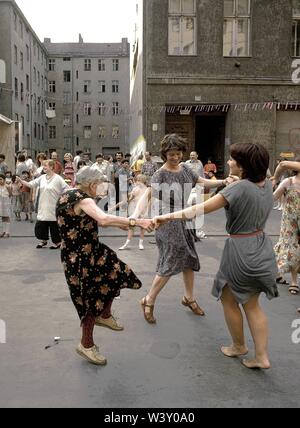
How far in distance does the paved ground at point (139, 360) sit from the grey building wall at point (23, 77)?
128ft

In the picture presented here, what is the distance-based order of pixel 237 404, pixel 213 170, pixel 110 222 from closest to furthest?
pixel 237 404 → pixel 110 222 → pixel 213 170

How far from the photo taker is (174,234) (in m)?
5.22

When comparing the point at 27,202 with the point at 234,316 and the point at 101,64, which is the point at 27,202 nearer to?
the point at 234,316

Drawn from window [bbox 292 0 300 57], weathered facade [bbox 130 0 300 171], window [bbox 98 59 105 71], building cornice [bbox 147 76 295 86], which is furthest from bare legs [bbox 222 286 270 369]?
window [bbox 98 59 105 71]

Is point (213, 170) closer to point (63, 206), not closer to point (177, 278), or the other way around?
point (177, 278)

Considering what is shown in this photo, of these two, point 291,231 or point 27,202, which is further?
point 27,202

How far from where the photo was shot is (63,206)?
3.94m

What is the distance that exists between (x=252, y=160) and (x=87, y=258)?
154 centimetres

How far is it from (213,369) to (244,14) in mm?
20107

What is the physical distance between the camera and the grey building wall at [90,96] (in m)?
68.3

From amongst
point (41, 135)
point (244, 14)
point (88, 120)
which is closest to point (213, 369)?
point (244, 14)

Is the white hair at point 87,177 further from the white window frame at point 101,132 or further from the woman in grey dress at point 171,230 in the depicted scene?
the white window frame at point 101,132

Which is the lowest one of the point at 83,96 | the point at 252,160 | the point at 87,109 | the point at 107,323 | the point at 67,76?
the point at 107,323

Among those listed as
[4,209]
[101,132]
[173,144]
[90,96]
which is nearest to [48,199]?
[4,209]
